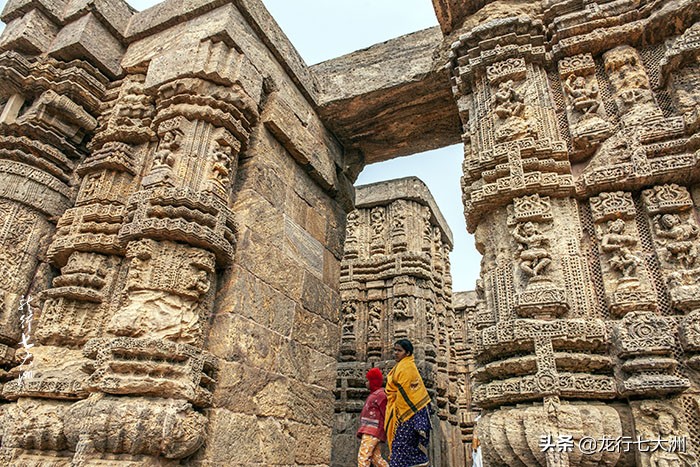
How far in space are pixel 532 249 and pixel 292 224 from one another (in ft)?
7.72

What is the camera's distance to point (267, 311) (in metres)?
3.84

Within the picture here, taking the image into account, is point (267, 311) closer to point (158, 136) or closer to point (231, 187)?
point (231, 187)

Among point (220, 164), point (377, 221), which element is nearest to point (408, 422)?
point (220, 164)

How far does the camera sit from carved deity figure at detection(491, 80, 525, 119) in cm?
361

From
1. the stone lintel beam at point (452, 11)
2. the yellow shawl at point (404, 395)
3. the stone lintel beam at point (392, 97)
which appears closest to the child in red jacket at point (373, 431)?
the yellow shawl at point (404, 395)

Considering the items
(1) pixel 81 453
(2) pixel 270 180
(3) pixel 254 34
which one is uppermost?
(3) pixel 254 34

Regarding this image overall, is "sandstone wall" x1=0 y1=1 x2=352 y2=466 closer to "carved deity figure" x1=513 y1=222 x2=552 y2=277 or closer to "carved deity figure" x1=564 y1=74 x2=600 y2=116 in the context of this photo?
"carved deity figure" x1=513 y1=222 x2=552 y2=277

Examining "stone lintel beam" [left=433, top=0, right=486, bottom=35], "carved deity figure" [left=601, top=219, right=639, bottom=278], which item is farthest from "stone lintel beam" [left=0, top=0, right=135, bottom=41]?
"carved deity figure" [left=601, top=219, right=639, bottom=278]

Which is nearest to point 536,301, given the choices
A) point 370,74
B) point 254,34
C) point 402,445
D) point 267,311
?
point 402,445

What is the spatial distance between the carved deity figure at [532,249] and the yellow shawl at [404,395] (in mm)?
1465

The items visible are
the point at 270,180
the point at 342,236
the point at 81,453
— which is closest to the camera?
the point at 81,453

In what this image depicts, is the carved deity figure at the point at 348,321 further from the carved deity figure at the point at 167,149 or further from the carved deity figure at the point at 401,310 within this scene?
the carved deity figure at the point at 167,149

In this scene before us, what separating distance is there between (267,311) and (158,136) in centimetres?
179

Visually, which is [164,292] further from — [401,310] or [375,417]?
[401,310]
